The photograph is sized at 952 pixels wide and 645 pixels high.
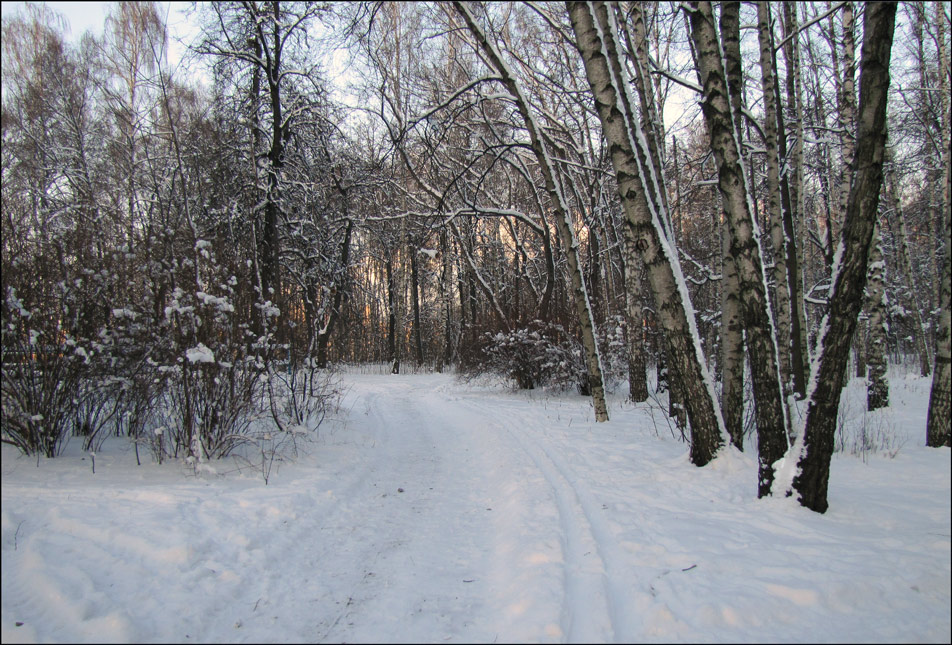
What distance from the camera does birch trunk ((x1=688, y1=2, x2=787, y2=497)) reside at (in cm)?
366

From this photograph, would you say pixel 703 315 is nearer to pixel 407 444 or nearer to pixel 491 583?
pixel 407 444

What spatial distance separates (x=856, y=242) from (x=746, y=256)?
926 mm

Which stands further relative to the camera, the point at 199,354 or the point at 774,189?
the point at 774,189

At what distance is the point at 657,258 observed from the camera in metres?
4.66

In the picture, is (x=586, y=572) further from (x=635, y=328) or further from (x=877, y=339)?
(x=877, y=339)

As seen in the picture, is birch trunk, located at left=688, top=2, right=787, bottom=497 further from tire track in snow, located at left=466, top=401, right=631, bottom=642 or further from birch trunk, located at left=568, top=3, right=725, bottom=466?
tire track in snow, located at left=466, top=401, right=631, bottom=642

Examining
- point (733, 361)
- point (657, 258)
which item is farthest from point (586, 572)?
point (733, 361)

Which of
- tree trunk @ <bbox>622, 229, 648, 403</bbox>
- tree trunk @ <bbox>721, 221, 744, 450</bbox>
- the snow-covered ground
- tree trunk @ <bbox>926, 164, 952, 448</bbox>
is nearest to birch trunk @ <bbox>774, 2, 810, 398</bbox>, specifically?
tree trunk @ <bbox>622, 229, 648, 403</bbox>

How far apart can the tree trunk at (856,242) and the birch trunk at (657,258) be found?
4.19 feet

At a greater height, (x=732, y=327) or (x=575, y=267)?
(x=575, y=267)

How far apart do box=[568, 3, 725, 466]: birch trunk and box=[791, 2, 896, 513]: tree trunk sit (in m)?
1.28

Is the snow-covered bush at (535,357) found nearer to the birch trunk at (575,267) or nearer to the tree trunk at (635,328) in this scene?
the tree trunk at (635,328)

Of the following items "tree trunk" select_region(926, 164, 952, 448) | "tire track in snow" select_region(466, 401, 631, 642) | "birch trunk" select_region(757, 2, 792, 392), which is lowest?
"tire track in snow" select_region(466, 401, 631, 642)

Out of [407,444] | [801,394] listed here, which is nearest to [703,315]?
[801,394]
